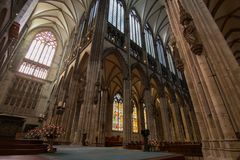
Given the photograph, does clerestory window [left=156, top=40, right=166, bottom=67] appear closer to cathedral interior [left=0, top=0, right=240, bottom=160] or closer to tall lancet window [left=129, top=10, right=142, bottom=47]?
cathedral interior [left=0, top=0, right=240, bottom=160]

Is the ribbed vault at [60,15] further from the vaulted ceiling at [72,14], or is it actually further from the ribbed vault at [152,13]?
the ribbed vault at [152,13]

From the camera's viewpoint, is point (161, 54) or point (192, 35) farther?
point (161, 54)

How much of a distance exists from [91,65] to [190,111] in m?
18.1

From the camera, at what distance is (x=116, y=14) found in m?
15.7

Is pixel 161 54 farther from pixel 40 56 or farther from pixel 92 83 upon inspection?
pixel 40 56

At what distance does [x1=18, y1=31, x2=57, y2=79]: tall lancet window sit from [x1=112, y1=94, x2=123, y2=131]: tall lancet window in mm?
13697

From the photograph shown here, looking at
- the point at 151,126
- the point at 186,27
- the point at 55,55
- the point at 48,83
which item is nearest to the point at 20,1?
the point at 186,27

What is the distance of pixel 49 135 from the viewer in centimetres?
473

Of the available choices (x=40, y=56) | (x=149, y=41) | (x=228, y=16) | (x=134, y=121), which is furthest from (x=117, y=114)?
(x=40, y=56)

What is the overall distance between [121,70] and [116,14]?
309 inches

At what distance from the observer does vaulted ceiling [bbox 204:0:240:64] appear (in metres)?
6.77

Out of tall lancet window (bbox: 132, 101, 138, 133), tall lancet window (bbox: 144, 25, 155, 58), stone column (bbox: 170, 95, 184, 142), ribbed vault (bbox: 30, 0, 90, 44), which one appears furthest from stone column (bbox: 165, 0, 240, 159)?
ribbed vault (bbox: 30, 0, 90, 44)

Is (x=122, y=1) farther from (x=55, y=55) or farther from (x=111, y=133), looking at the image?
(x=111, y=133)

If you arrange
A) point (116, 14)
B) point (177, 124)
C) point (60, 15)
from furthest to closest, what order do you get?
point (60, 15)
point (116, 14)
point (177, 124)
